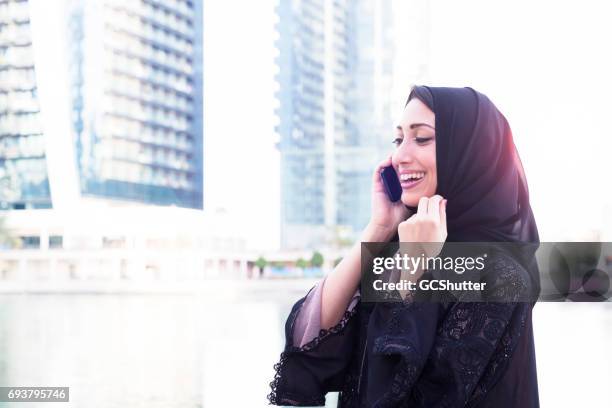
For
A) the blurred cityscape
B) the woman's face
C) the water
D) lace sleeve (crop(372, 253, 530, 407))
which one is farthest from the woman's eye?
the blurred cityscape

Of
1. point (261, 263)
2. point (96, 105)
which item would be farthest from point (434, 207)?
point (96, 105)

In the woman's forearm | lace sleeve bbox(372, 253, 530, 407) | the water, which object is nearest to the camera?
lace sleeve bbox(372, 253, 530, 407)

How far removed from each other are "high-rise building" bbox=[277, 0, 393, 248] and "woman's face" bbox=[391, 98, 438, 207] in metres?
27.2

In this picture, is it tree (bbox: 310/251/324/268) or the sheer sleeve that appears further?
tree (bbox: 310/251/324/268)

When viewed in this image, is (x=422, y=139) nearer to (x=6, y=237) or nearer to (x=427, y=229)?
(x=427, y=229)

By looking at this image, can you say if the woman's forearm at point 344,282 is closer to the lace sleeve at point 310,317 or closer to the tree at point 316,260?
the lace sleeve at point 310,317

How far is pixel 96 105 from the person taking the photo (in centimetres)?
2558

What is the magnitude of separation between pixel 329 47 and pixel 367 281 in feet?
95.8

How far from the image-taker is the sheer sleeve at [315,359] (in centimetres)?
82

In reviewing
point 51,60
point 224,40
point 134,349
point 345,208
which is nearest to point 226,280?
point 345,208

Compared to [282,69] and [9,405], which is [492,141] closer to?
[9,405]

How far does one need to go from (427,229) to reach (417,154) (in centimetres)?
10

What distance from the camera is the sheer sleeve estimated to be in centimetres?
82

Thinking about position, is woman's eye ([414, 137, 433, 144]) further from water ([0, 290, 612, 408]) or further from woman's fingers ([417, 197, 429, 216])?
water ([0, 290, 612, 408])
